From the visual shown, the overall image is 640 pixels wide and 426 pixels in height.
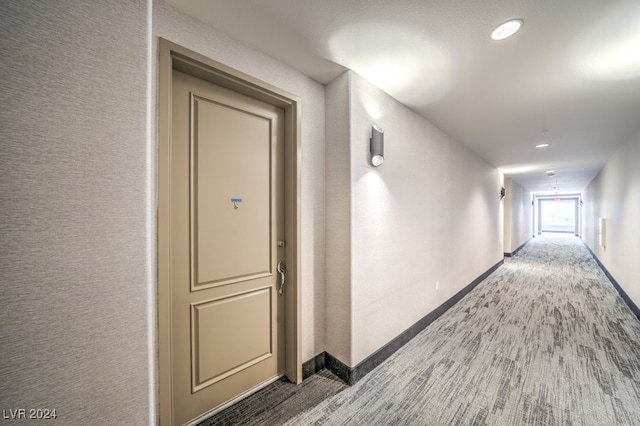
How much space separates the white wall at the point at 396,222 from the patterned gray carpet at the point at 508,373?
32 centimetres

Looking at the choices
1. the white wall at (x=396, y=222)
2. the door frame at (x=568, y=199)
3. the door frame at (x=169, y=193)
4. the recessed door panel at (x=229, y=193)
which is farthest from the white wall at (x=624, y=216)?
the door frame at (x=568, y=199)

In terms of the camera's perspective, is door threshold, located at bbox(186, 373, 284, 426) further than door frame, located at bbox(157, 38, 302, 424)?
Yes

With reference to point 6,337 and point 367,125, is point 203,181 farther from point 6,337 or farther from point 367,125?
point 367,125

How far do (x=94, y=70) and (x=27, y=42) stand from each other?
6.8 inches

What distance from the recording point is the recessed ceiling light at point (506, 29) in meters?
1.47

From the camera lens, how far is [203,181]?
5.33 ft

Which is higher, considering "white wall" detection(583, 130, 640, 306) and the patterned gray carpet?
"white wall" detection(583, 130, 640, 306)

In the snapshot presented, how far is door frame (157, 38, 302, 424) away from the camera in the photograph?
138 cm

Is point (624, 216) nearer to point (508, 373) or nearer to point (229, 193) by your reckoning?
point (508, 373)

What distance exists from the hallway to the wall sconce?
197 cm

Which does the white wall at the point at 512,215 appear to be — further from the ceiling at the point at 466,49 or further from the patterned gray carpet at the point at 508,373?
the ceiling at the point at 466,49

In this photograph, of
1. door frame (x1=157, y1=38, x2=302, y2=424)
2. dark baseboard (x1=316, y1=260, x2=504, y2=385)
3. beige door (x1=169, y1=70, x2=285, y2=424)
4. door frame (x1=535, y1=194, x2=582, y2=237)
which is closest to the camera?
door frame (x1=157, y1=38, x2=302, y2=424)

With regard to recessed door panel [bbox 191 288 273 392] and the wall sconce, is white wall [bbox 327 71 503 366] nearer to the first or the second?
the wall sconce

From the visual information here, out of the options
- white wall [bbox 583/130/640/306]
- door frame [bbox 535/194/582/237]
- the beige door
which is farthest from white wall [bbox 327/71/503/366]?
door frame [bbox 535/194/582/237]
